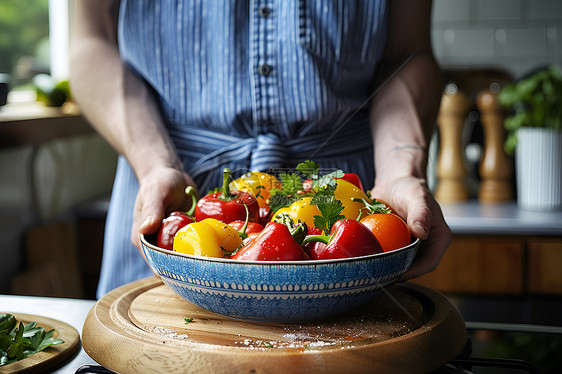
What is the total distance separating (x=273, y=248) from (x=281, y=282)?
1.3 inches

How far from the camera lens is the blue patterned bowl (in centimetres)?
53

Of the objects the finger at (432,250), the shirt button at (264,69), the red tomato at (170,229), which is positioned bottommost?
the finger at (432,250)

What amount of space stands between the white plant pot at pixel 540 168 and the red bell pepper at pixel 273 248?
1.40 m

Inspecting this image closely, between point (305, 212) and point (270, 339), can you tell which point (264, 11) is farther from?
point (270, 339)

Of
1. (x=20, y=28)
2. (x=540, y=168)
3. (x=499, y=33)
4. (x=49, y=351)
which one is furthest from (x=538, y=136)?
(x=20, y=28)

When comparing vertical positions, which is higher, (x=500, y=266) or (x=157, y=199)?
(x=157, y=199)

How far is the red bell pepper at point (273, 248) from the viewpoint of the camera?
546mm

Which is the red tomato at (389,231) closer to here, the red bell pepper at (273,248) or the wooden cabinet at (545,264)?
the red bell pepper at (273,248)

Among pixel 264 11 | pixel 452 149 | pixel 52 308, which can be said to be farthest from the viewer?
pixel 452 149

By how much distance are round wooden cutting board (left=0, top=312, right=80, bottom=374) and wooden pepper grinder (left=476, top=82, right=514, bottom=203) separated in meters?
1.56

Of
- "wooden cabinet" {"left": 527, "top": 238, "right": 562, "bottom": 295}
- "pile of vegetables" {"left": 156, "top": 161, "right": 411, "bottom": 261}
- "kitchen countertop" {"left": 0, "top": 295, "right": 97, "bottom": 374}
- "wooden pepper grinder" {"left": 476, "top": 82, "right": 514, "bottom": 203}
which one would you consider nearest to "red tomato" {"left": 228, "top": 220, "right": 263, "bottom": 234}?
"pile of vegetables" {"left": 156, "top": 161, "right": 411, "bottom": 261}

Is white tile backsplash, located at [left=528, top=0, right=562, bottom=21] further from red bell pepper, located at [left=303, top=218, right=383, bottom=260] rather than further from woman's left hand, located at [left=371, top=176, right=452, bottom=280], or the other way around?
red bell pepper, located at [left=303, top=218, right=383, bottom=260]

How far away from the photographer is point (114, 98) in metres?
0.97

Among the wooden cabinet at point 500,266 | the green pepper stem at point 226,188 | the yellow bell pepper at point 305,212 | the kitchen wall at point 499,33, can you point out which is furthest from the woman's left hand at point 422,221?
the kitchen wall at point 499,33
